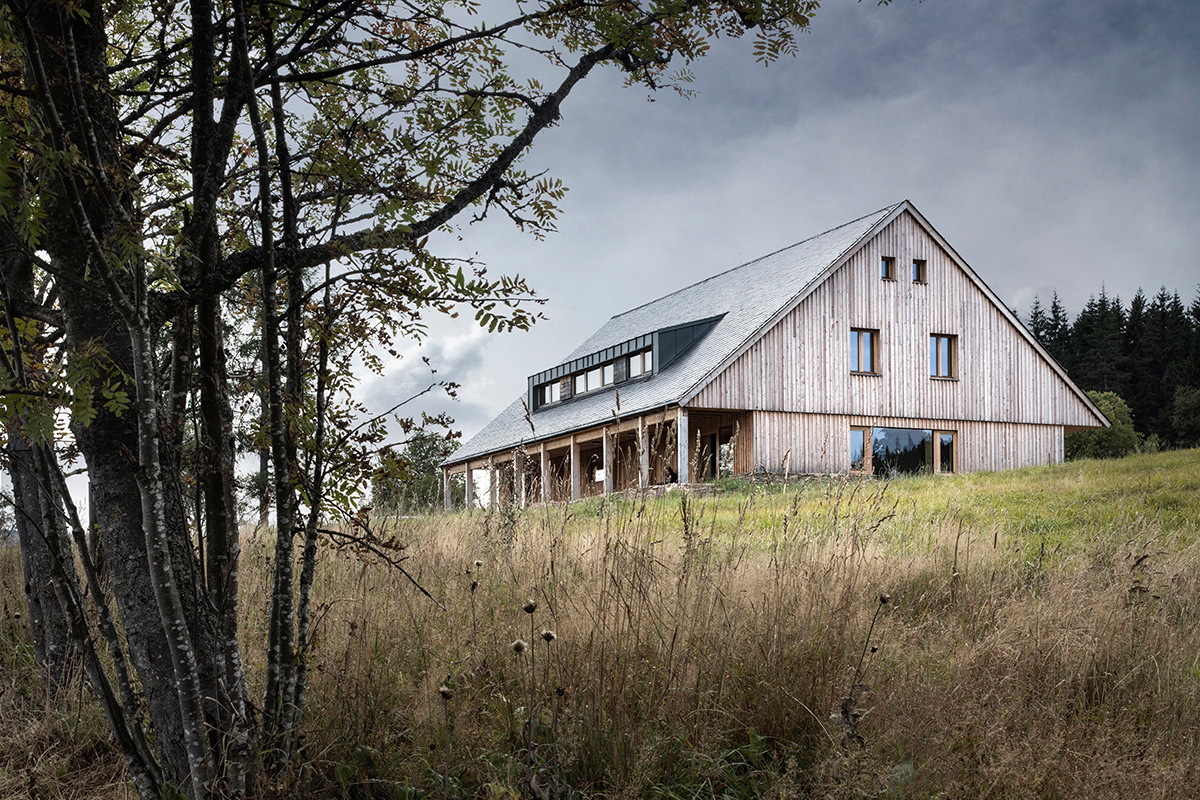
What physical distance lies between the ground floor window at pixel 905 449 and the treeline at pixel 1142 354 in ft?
108

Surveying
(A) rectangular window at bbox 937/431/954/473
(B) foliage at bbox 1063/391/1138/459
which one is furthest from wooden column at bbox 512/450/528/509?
(B) foliage at bbox 1063/391/1138/459

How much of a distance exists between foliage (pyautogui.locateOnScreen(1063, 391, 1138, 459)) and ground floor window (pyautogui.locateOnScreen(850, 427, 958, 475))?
23.0 metres

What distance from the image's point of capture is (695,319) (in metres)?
24.2

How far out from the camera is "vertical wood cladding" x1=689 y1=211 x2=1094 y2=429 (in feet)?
68.0

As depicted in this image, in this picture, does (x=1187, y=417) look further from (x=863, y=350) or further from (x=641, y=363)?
(x=641, y=363)

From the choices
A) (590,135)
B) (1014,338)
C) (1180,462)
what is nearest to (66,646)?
(590,135)

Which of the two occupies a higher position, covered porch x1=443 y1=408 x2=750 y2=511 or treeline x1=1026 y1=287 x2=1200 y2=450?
treeline x1=1026 y1=287 x2=1200 y2=450

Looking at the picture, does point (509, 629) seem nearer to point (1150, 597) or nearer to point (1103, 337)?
point (1150, 597)

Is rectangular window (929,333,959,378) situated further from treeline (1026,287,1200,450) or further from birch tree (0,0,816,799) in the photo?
treeline (1026,287,1200,450)

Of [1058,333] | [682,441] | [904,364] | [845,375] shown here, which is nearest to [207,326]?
[682,441]

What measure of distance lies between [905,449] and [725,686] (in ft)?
65.3

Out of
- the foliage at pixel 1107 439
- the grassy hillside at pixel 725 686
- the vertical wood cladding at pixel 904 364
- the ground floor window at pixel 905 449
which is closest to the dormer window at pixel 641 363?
the vertical wood cladding at pixel 904 364

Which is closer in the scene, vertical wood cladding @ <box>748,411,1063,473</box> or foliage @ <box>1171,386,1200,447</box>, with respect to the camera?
vertical wood cladding @ <box>748,411,1063,473</box>

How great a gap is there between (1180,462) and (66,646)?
17.6 m
